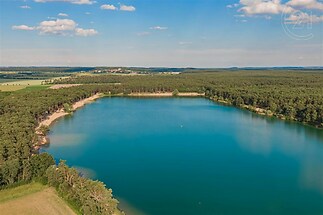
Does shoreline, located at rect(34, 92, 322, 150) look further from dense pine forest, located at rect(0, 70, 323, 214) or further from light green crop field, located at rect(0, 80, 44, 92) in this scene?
light green crop field, located at rect(0, 80, 44, 92)

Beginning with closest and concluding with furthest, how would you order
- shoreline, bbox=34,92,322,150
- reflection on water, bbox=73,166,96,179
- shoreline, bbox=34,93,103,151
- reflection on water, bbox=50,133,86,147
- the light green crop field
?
reflection on water, bbox=73,166,96,179
shoreline, bbox=34,93,103,151
reflection on water, bbox=50,133,86,147
shoreline, bbox=34,92,322,150
the light green crop field

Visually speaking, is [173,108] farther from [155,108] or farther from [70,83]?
[70,83]

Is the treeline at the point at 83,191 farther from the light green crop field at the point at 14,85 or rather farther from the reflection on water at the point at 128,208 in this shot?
the light green crop field at the point at 14,85

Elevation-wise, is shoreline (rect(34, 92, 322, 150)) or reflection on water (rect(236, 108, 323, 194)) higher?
shoreline (rect(34, 92, 322, 150))

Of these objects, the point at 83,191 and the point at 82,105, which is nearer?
the point at 83,191

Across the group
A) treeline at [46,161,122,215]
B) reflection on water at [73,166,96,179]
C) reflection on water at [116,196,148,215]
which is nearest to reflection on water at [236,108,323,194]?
reflection on water at [116,196,148,215]

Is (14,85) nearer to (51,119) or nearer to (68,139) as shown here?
(51,119)

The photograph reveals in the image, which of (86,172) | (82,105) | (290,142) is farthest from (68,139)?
(82,105)
